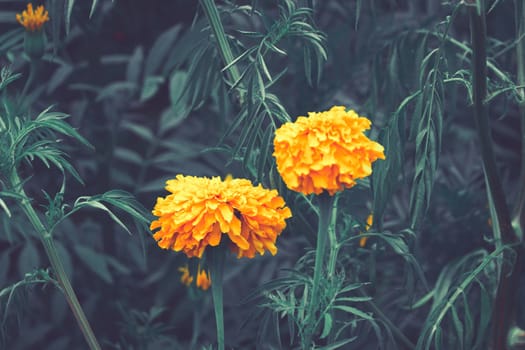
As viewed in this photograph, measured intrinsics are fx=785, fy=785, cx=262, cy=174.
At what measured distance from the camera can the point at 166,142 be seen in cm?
150

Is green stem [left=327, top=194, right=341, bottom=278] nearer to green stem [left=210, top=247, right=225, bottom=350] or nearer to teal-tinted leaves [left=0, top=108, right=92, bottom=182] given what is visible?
green stem [left=210, top=247, right=225, bottom=350]

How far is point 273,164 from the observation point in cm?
85

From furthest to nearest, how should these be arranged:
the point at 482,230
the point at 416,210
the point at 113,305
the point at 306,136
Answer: the point at 113,305, the point at 482,230, the point at 416,210, the point at 306,136

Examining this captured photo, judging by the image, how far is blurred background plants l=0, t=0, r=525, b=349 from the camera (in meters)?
0.85

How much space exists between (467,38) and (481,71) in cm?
90

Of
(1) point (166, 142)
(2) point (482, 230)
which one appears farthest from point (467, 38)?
(1) point (166, 142)

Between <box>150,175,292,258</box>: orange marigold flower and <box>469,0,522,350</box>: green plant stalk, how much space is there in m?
0.27

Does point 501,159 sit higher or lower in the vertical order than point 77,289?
higher

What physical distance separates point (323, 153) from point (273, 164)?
181mm

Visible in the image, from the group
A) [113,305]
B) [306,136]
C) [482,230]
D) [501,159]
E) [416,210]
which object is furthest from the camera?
[501,159]

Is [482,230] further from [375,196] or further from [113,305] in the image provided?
[113,305]

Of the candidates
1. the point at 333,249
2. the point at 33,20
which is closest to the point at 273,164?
the point at 333,249

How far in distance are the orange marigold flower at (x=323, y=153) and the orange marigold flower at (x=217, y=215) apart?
6 centimetres

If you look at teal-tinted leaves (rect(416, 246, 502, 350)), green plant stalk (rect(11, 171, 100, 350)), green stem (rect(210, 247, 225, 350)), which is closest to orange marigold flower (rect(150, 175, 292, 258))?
green stem (rect(210, 247, 225, 350))
